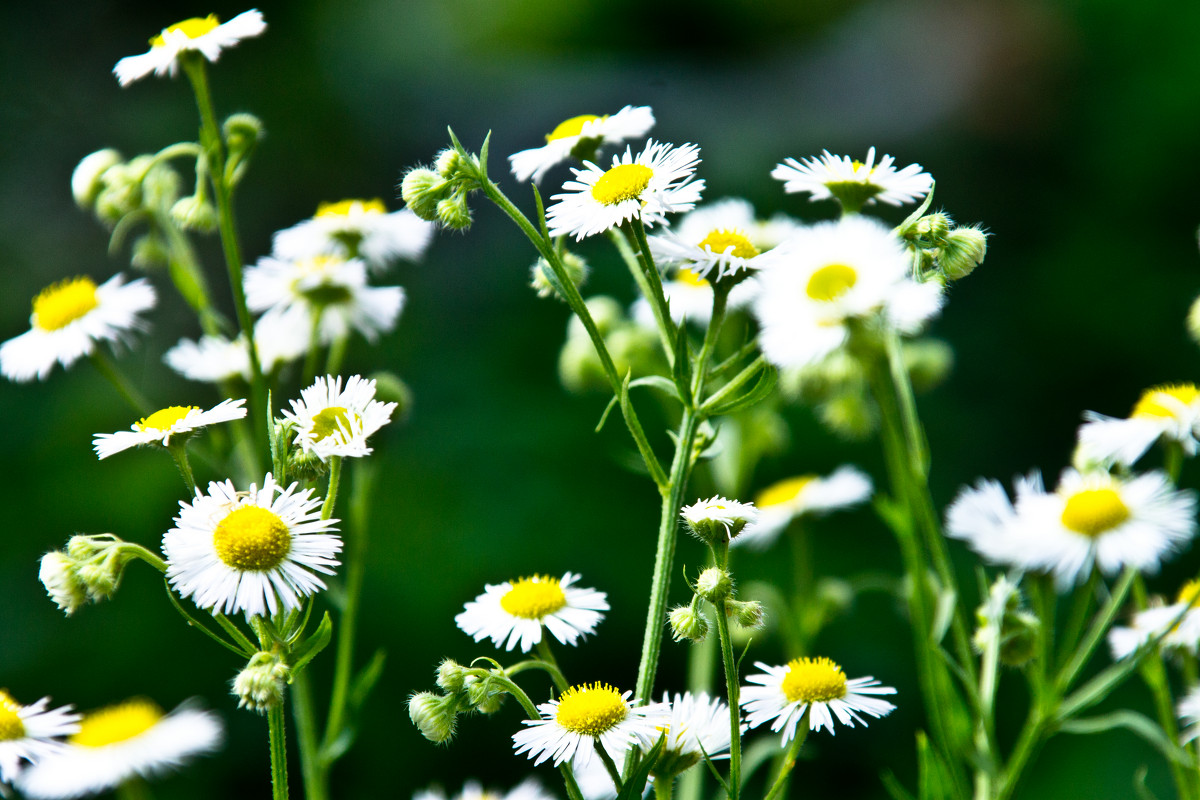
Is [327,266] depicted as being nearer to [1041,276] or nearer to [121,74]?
[121,74]

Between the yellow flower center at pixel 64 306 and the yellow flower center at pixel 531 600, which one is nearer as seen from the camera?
the yellow flower center at pixel 531 600

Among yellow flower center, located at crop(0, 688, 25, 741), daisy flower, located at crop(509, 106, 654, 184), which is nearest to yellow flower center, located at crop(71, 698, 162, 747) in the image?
yellow flower center, located at crop(0, 688, 25, 741)

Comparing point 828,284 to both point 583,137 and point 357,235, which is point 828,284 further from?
point 357,235

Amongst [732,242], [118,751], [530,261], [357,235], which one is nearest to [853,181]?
[732,242]

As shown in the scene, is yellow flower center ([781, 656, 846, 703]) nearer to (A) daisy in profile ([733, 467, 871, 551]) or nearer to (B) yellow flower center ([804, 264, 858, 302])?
(B) yellow flower center ([804, 264, 858, 302])

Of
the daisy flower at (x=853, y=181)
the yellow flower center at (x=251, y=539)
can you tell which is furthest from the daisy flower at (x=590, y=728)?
the daisy flower at (x=853, y=181)

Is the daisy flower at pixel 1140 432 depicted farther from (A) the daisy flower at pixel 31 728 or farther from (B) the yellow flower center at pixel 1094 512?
(A) the daisy flower at pixel 31 728

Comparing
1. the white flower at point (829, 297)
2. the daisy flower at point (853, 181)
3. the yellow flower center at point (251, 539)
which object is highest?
the daisy flower at point (853, 181)

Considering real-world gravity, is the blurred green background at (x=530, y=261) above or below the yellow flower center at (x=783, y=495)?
above
